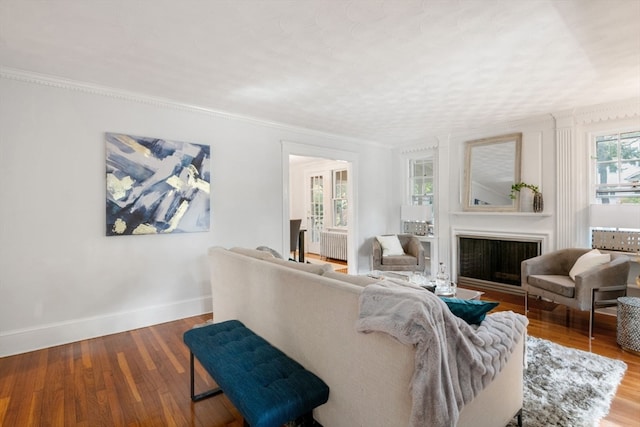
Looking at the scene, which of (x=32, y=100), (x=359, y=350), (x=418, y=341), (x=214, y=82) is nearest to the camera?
(x=418, y=341)

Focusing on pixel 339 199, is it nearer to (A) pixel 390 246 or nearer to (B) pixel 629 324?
(A) pixel 390 246

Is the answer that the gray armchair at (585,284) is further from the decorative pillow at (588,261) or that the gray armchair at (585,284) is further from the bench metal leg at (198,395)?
the bench metal leg at (198,395)

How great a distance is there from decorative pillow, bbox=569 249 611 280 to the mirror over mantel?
128cm

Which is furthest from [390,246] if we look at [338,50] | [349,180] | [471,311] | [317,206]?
[471,311]

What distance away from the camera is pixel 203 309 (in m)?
3.92

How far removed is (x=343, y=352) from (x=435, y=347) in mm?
512

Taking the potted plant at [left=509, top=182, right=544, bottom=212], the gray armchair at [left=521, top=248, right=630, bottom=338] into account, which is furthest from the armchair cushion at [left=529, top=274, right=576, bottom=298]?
the potted plant at [left=509, top=182, right=544, bottom=212]

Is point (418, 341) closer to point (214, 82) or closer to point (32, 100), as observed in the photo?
point (214, 82)

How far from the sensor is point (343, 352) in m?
1.54

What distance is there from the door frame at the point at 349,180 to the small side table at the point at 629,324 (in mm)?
3570

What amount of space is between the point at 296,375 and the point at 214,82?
9.06 feet

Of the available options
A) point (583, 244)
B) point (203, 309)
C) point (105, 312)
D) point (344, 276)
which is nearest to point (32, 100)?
point (105, 312)

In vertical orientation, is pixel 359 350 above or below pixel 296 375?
above

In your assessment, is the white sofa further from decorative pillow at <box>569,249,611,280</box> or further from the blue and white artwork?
decorative pillow at <box>569,249,611,280</box>
